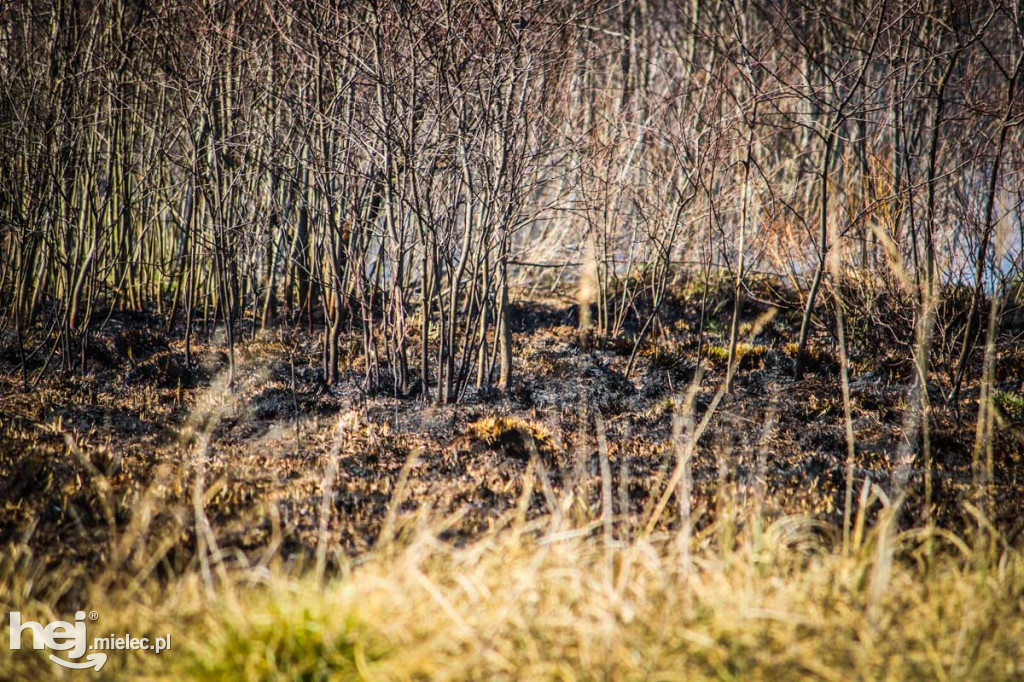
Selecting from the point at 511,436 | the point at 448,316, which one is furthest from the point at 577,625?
the point at 448,316

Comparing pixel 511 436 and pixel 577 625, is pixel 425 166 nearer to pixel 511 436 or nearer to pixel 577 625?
pixel 511 436

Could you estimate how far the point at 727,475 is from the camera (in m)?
4.02

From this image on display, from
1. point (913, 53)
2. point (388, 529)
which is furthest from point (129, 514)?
point (913, 53)

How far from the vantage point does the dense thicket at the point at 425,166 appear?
455 centimetres

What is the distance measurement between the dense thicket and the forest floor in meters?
0.38

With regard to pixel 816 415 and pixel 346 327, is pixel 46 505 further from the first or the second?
pixel 816 415

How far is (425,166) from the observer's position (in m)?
4.75

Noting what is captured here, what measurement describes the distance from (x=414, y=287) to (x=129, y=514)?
3.50m

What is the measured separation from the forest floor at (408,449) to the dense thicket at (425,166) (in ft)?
1.26

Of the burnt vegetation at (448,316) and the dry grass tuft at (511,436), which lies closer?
the burnt vegetation at (448,316)

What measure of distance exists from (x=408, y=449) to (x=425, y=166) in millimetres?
1900

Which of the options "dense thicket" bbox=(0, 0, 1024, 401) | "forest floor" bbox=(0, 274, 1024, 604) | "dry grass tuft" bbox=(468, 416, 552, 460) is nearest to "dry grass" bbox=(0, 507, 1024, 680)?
"forest floor" bbox=(0, 274, 1024, 604)

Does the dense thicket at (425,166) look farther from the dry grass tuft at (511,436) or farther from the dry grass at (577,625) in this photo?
the dry grass at (577,625)

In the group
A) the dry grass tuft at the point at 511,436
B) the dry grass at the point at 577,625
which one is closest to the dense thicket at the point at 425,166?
the dry grass tuft at the point at 511,436
